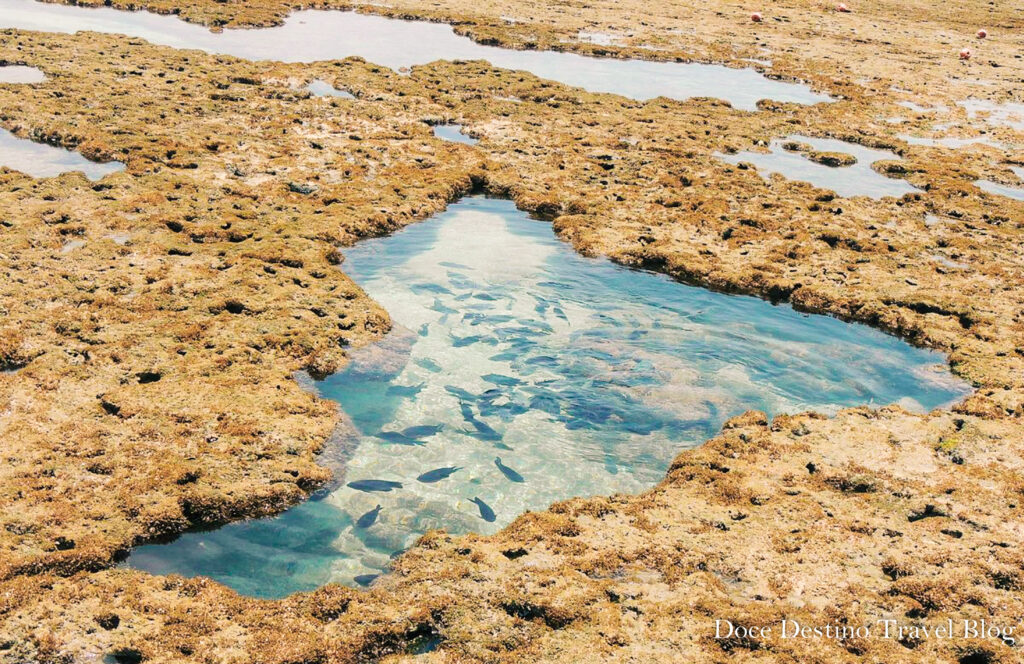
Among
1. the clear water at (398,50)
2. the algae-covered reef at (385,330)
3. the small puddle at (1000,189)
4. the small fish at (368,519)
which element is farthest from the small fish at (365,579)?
the clear water at (398,50)

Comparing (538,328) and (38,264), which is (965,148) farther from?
(38,264)

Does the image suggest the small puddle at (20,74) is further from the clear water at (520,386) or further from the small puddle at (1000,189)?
the small puddle at (1000,189)

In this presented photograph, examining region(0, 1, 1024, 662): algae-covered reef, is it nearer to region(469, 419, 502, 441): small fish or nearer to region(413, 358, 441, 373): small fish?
region(413, 358, 441, 373): small fish

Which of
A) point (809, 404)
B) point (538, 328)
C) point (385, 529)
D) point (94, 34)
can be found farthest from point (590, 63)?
point (385, 529)

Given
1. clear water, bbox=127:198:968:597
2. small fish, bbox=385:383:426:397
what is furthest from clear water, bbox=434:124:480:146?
small fish, bbox=385:383:426:397

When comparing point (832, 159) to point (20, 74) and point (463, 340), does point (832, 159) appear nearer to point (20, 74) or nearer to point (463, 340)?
point (463, 340)
